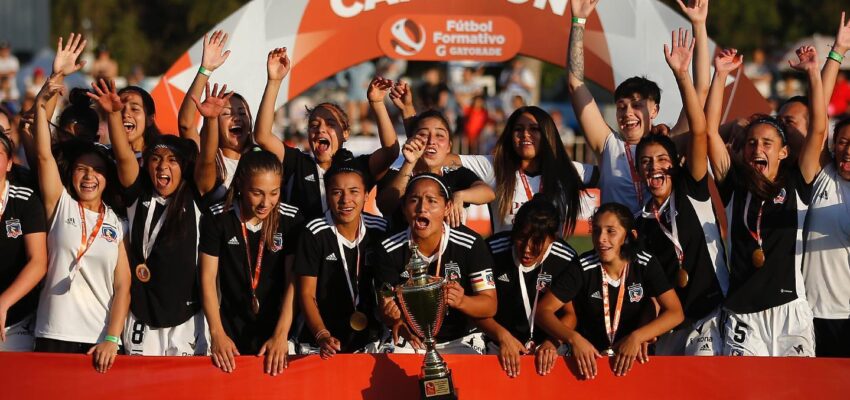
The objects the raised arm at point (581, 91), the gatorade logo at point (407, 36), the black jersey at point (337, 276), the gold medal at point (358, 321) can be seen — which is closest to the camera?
the gold medal at point (358, 321)

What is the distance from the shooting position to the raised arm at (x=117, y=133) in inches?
286

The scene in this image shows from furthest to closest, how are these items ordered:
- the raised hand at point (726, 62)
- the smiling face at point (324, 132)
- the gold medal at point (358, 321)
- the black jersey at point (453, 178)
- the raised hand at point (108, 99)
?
the smiling face at point (324, 132)
the black jersey at point (453, 178)
the raised hand at point (726, 62)
the raised hand at point (108, 99)
the gold medal at point (358, 321)

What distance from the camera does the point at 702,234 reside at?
7.38 m

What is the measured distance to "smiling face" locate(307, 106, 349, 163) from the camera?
26.9ft

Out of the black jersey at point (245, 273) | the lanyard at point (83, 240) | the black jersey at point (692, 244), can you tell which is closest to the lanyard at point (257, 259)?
the black jersey at point (245, 273)

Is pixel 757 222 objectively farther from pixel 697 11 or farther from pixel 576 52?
pixel 576 52

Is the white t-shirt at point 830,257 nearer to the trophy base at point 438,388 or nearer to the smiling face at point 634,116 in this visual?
the smiling face at point 634,116

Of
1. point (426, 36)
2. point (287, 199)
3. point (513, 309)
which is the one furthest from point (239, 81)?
point (513, 309)

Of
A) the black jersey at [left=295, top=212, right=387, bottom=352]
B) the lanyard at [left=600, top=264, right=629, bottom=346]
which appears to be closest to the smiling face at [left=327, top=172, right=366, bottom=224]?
the black jersey at [left=295, top=212, right=387, bottom=352]

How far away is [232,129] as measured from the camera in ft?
26.7

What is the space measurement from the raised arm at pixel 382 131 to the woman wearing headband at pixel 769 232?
204 centimetres

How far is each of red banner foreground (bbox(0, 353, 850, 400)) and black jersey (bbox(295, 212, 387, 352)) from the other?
2.26ft

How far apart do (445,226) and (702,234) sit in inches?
62.2

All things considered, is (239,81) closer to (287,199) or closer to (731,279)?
(287,199)
